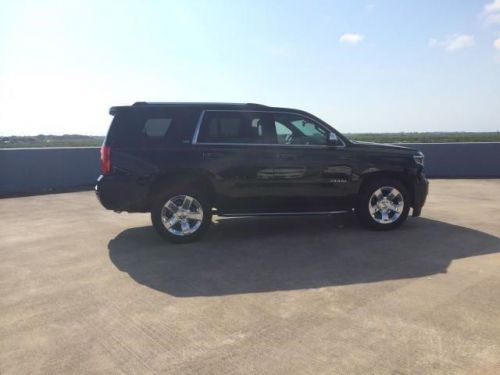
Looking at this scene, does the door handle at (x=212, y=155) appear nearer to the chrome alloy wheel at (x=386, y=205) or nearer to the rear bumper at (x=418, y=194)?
the chrome alloy wheel at (x=386, y=205)

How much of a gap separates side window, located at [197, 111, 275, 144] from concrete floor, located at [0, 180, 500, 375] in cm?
150

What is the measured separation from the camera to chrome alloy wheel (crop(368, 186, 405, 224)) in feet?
22.6

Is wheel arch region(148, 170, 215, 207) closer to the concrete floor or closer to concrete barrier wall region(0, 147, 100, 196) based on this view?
the concrete floor

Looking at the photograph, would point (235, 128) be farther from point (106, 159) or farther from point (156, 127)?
point (106, 159)

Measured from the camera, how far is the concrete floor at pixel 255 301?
3.09m

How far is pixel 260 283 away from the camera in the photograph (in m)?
4.59

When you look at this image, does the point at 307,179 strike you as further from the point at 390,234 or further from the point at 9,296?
the point at 9,296

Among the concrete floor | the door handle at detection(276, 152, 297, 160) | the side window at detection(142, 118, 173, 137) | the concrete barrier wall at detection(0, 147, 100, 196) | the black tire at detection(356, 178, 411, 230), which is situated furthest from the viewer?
the concrete barrier wall at detection(0, 147, 100, 196)

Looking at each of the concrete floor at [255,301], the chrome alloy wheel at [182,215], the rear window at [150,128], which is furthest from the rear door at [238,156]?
the concrete floor at [255,301]

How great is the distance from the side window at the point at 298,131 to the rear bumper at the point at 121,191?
7.12 feet

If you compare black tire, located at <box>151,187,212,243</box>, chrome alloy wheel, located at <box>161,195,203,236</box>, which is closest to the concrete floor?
black tire, located at <box>151,187,212,243</box>

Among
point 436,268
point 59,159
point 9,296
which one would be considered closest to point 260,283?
point 436,268

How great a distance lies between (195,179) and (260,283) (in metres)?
2.22

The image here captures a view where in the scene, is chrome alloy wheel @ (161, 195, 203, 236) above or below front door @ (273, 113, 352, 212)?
below
